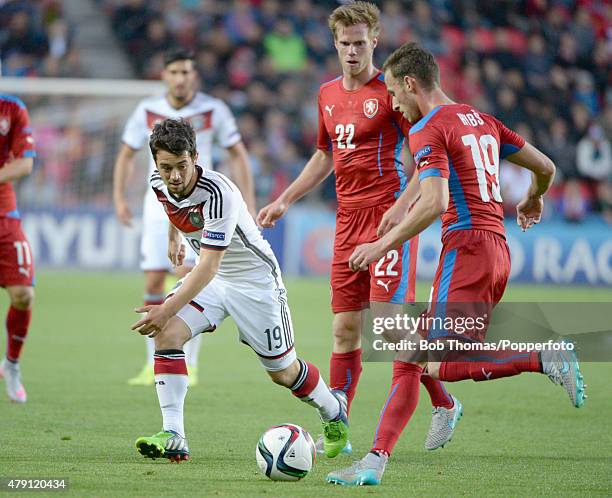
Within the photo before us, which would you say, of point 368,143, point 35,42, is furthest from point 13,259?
point 35,42

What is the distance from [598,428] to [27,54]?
14.1m

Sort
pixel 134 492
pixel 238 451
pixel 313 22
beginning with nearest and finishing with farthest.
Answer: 1. pixel 134 492
2. pixel 238 451
3. pixel 313 22

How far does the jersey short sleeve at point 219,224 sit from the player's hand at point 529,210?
1651 millimetres

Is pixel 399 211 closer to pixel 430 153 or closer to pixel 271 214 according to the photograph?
pixel 430 153

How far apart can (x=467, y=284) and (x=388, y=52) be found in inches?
626

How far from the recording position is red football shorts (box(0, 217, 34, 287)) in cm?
771

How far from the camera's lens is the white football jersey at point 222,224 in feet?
17.9

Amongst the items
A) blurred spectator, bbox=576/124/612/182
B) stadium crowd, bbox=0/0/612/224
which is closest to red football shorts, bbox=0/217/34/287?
stadium crowd, bbox=0/0/612/224

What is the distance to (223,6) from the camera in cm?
2100

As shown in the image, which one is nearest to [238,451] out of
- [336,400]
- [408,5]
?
[336,400]

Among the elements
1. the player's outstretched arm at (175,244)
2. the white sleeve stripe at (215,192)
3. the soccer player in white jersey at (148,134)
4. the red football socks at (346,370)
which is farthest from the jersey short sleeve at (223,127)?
the white sleeve stripe at (215,192)

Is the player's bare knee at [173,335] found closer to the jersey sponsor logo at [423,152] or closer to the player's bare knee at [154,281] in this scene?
the jersey sponsor logo at [423,152]

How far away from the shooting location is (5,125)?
7.77 meters

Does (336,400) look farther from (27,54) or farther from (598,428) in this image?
(27,54)
